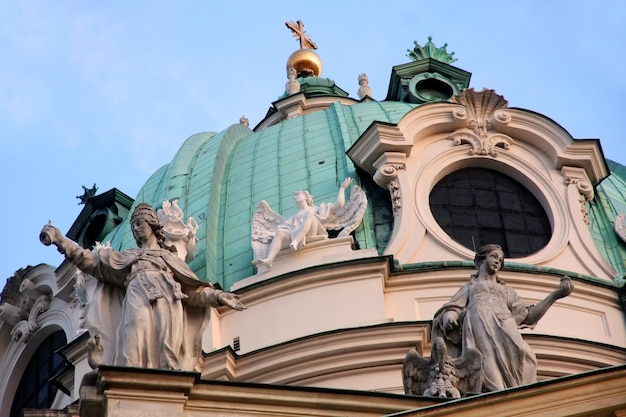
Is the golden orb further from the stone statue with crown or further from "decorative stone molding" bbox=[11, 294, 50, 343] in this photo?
the stone statue with crown

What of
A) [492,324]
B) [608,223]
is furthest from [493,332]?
[608,223]

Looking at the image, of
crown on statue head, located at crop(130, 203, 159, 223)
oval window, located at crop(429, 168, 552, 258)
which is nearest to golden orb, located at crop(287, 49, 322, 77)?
oval window, located at crop(429, 168, 552, 258)

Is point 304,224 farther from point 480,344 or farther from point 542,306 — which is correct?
point 480,344

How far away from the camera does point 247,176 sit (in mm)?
25797

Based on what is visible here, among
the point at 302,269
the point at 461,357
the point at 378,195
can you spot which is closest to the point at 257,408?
the point at 461,357

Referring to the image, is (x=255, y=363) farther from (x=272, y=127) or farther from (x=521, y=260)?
(x=272, y=127)

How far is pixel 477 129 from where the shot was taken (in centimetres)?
2461

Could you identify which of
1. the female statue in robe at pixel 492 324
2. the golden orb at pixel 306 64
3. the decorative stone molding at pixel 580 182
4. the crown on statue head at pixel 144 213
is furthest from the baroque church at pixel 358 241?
the golden orb at pixel 306 64

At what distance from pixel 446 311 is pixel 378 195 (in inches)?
369

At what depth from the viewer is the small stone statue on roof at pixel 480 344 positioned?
46.6ft

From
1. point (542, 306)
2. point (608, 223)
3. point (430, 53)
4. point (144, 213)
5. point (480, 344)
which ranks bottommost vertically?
point (480, 344)

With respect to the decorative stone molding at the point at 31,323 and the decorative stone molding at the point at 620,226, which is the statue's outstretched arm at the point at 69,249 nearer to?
the decorative stone molding at the point at 31,323

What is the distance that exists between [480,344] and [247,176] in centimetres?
1167

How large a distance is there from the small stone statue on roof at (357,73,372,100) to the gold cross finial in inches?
104
